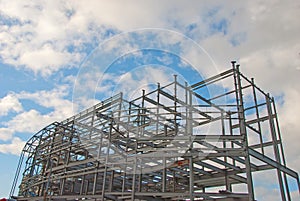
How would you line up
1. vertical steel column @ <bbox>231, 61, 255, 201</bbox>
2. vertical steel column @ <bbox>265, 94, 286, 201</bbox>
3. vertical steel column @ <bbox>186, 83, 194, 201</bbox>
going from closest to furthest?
vertical steel column @ <bbox>231, 61, 255, 201</bbox> < vertical steel column @ <bbox>186, 83, 194, 201</bbox> < vertical steel column @ <bbox>265, 94, 286, 201</bbox>

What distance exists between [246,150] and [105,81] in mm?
6085

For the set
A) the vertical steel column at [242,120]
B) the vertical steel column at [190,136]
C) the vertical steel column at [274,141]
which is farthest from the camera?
the vertical steel column at [274,141]

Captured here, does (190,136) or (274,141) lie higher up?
(274,141)

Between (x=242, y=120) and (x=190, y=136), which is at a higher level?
(x=242, y=120)

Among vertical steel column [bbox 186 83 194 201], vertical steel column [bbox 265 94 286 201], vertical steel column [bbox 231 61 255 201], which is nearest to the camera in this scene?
vertical steel column [bbox 231 61 255 201]

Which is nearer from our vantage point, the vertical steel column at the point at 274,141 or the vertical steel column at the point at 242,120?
the vertical steel column at the point at 242,120

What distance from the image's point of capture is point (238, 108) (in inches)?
422

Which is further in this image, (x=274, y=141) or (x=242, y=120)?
(x=274, y=141)

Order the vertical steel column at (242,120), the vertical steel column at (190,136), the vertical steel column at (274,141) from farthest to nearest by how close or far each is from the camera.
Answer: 1. the vertical steel column at (274,141)
2. the vertical steel column at (190,136)
3. the vertical steel column at (242,120)

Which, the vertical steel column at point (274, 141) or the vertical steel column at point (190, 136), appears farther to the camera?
the vertical steel column at point (274, 141)

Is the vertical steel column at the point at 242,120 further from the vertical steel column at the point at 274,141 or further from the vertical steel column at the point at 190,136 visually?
the vertical steel column at the point at 274,141

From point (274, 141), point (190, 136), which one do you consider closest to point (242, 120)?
A: point (190, 136)

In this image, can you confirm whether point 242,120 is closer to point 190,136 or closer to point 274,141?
point 190,136

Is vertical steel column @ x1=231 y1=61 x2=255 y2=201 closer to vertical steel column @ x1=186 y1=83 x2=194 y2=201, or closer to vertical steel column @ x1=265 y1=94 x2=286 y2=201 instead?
vertical steel column @ x1=186 y1=83 x2=194 y2=201
